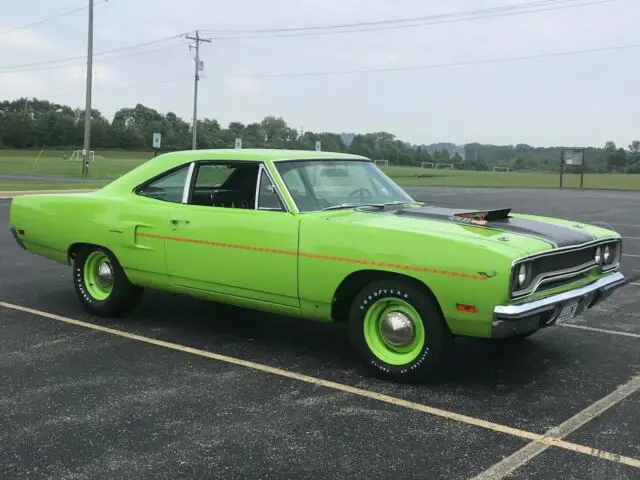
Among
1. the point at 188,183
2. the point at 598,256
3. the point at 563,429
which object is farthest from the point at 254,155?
the point at 563,429

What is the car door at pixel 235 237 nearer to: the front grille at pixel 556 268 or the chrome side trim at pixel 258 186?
the chrome side trim at pixel 258 186

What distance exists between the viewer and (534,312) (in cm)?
420

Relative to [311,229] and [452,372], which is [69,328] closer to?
[311,229]

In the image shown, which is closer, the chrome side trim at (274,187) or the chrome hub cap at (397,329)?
the chrome hub cap at (397,329)

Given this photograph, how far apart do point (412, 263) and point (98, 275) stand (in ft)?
10.9

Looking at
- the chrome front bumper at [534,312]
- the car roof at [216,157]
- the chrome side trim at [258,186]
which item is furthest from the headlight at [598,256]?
the chrome side trim at [258,186]

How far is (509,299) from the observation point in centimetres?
411

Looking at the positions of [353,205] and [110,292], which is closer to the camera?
[353,205]

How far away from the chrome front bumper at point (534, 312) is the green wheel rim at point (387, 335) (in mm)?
533

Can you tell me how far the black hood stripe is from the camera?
15.0 feet

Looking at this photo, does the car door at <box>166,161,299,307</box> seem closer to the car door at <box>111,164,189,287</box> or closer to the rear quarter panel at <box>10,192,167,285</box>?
the car door at <box>111,164,189,287</box>

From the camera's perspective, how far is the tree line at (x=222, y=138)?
244ft

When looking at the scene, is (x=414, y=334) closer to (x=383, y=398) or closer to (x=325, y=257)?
(x=383, y=398)

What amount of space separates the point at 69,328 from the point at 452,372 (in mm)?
3276
